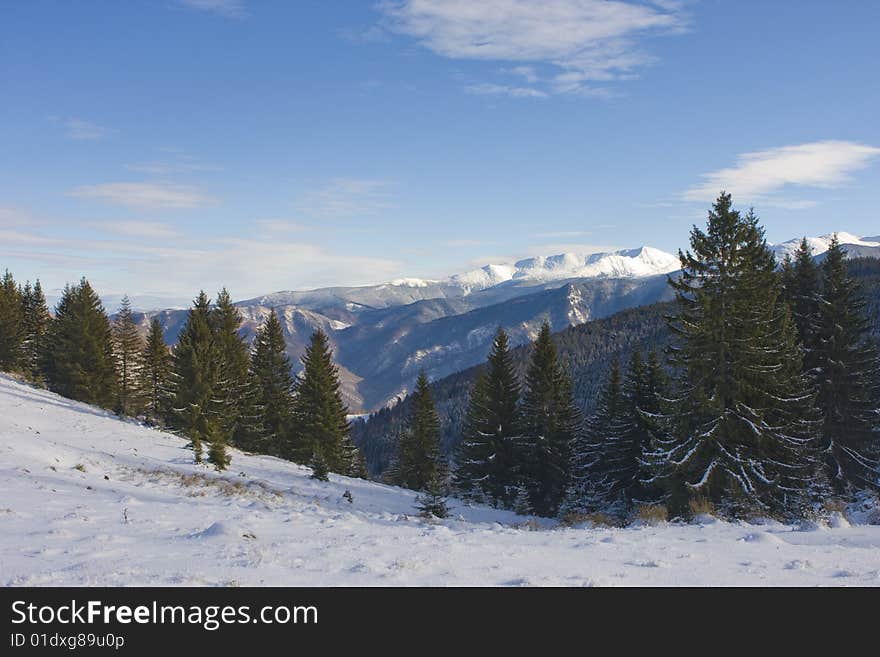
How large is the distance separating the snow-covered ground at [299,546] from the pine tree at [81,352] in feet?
111

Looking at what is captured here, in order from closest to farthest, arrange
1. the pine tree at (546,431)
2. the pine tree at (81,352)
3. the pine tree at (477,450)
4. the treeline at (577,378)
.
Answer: the pine tree at (546,431), the pine tree at (477,450), the pine tree at (81,352), the treeline at (577,378)

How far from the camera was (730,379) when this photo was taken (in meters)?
20.8

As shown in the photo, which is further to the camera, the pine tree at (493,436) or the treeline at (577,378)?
the treeline at (577,378)

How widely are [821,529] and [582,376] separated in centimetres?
16206

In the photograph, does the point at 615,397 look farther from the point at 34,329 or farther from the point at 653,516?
the point at 34,329

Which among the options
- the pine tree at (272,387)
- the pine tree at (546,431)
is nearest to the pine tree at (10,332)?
the pine tree at (272,387)

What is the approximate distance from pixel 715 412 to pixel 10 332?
2363 inches

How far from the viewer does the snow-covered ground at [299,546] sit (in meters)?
7.03

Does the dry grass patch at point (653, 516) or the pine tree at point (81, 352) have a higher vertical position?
the pine tree at point (81, 352)

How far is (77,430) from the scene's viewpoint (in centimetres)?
2466

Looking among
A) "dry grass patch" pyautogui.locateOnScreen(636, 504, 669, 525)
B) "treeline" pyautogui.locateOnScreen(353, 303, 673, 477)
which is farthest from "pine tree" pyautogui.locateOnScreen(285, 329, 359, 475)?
"treeline" pyautogui.locateOnScreen(353, 303, 673, 477)

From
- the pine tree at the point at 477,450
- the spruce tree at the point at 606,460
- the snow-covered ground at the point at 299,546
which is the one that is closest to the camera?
the snow-covered ground at the point at 299,546

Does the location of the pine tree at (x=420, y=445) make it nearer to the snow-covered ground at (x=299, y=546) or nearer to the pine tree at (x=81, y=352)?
the pine tree at (x=81, y=352)
